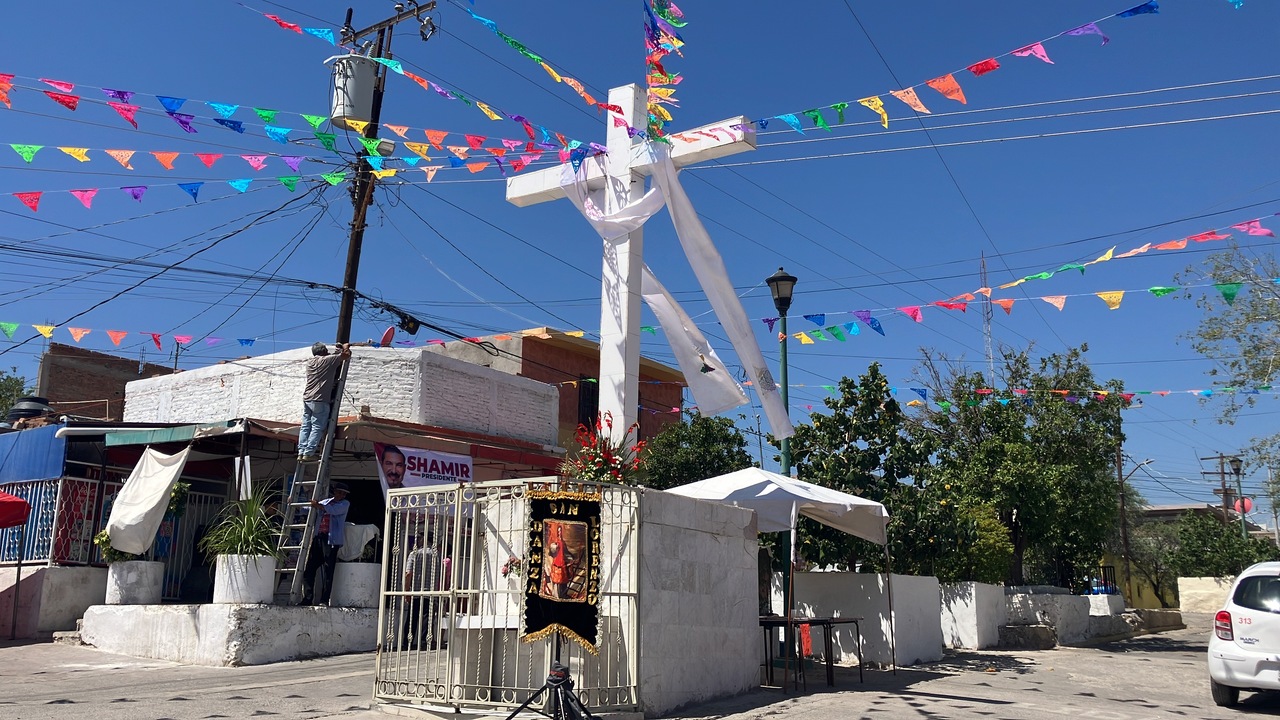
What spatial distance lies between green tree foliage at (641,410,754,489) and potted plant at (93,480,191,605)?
32.6 feet

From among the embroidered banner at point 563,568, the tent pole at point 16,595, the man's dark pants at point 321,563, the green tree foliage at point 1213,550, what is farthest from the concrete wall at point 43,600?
the green tree foliage at point 1213,550

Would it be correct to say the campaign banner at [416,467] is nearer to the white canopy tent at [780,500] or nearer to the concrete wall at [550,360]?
the white canopy tent at [780,500]

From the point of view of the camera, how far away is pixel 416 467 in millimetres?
16281

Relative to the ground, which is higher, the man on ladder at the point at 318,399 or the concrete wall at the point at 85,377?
the concrete wall at the point at 85,377

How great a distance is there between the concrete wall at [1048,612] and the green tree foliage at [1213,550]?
1790 cm

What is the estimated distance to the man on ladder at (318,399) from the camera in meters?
12.7

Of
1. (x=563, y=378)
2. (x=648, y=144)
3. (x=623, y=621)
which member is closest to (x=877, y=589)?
(x=623, y=621)

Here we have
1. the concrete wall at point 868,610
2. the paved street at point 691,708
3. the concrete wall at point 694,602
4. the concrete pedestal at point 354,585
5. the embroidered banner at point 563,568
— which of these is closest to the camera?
the embroidered banner at point 563,568

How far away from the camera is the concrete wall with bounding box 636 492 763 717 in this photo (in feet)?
28.1

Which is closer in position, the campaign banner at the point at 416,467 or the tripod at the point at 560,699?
the tripod at the point at 560,699

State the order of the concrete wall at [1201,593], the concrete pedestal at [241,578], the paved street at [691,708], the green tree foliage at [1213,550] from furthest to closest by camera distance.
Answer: the green tree foliage at [1213,550] < the concrete wall at [1201,593] < the concrete pedestal at [241,578] < the paved street at [691,708]

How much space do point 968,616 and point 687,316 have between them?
298 inches

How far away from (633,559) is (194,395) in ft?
48.2

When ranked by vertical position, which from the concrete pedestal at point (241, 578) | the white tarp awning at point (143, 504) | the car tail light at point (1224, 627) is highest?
the white tarp awning at point (143, 504)
